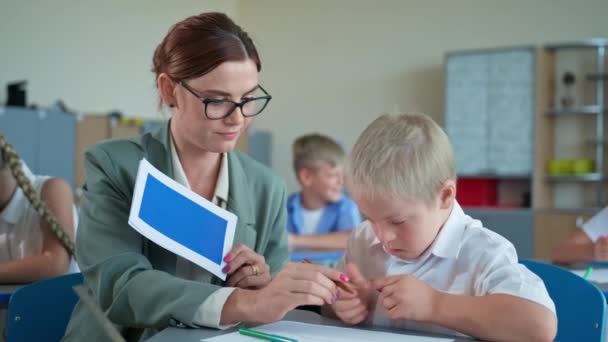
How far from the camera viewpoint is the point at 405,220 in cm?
134

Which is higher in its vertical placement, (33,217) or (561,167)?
(33,217)

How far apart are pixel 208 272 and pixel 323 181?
2.62 metres

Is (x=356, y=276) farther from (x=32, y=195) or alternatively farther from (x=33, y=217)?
(x=33, y=217)

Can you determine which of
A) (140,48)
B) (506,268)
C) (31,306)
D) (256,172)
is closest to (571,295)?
(506,268)

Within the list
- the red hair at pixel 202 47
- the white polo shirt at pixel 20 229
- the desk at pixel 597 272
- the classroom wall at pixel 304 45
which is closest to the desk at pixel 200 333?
the red hair at pixel 202 47

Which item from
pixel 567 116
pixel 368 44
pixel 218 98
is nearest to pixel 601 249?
pixel 218 98

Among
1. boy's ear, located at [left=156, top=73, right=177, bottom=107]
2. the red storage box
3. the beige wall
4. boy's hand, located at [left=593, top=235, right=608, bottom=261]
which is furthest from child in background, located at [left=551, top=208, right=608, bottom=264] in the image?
the beige wall

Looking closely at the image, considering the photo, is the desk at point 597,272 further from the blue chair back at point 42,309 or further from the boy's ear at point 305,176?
the boy's ear at point 305,176

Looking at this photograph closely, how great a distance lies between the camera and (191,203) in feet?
4.71

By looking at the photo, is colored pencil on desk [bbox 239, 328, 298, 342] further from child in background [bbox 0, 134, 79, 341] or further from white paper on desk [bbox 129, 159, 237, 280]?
child in background [bbox 0, 134, 79, 341]

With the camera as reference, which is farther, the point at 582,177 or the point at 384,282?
the point at 582,177

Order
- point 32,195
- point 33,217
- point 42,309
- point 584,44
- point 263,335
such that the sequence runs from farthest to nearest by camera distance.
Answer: point 584,44 → point 33,217 → point 32,195 → point 42,309 → point 263,335

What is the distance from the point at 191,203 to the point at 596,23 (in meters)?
6.68

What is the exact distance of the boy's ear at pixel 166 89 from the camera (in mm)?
1621
